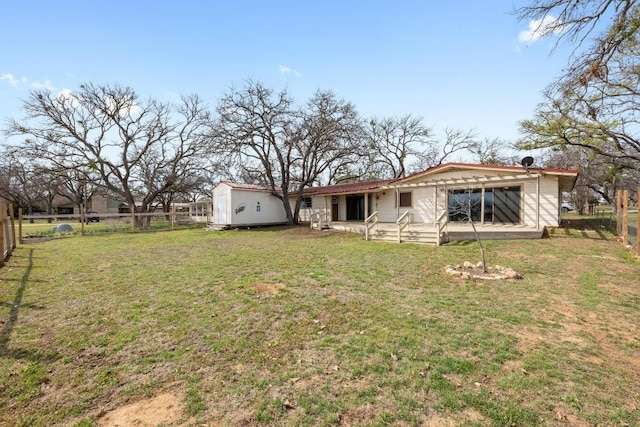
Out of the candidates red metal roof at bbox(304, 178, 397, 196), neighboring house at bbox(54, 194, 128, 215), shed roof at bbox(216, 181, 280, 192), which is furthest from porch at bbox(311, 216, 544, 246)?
neighboring house at bbox(54, 194, 128, 215)

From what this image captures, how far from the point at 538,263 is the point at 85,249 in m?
14.7

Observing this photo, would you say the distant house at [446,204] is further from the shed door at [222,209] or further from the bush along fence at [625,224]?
the bush along fence at [625,224]

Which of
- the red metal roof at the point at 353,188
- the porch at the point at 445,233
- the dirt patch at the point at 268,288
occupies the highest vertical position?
the red metal roof at the point at 353,188

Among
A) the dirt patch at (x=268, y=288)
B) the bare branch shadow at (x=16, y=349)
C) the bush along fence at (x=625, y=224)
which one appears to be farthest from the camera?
the bush along fence at (x=625, y=224)

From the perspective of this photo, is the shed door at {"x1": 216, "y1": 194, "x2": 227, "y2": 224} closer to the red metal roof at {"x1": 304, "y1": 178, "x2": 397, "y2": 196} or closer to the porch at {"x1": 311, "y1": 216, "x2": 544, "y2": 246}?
the red metal roof at {"x1": 304, "y1": 178, "x2": 397, "y2": 196}

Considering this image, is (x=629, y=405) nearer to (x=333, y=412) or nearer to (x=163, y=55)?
(x=333, y=412)

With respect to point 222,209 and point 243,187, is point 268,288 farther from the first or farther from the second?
point 222,209

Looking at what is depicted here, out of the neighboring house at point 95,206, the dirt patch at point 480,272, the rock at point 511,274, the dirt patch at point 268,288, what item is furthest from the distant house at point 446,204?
the neighboring house at point 95,206

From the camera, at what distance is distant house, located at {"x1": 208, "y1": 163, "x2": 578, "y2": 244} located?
38.5 ft

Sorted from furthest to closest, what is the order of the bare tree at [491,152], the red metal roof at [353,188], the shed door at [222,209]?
the bare tree at [491,152] → the shed door at [222,209] → the red metal roof at [353,188]

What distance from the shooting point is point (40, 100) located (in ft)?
66.1

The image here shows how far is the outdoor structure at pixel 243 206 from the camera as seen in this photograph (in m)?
18.9

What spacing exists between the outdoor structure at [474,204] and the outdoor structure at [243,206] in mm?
4874

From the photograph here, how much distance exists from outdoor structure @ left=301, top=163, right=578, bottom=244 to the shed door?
247 inches
